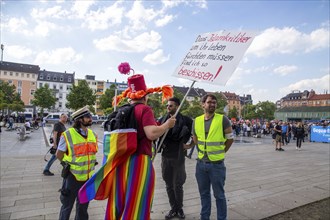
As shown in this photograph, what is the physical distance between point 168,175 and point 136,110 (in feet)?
6.60

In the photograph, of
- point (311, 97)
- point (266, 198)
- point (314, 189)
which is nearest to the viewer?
point (266, 198)

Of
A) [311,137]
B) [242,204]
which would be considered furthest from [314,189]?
[311,137]

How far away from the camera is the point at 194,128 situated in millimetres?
4172

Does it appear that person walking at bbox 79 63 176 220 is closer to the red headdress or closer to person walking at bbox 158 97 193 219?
the red headdress

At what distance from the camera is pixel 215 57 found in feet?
10.3

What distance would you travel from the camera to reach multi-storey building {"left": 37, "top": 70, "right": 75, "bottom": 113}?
87.3m

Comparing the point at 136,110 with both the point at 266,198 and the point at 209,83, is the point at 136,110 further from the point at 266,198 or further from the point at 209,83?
the point at 266,198

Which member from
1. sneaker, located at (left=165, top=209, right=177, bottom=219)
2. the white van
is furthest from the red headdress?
the white van

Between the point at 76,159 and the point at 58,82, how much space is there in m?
93.6

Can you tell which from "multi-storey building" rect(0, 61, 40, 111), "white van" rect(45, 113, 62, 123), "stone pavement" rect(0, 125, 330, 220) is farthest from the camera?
"multi-storey building" rect(0, 61, 40, 111)

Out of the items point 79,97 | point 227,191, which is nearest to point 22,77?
point 79,97

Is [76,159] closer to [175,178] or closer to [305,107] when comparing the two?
[175,178]

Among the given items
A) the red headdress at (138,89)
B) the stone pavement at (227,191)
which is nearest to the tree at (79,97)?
the stone pavement at (227,191)

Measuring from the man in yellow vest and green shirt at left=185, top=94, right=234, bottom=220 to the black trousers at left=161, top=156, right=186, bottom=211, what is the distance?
364mm
